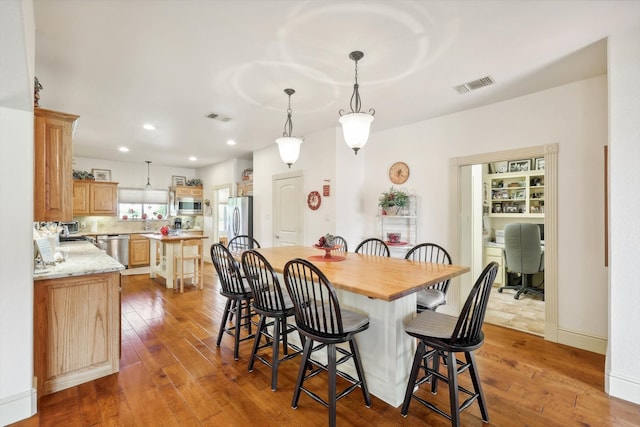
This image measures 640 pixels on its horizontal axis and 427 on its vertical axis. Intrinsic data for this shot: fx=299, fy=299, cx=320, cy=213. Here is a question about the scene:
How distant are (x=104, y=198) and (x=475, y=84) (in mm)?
7490

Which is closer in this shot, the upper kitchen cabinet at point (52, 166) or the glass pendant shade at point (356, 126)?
the upper kitchen cabinet at point (52, 166)

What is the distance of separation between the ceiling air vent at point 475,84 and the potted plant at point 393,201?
150cm

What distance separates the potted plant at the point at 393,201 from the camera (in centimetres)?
413

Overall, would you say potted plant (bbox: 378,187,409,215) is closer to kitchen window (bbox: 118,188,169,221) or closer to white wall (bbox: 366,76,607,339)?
white wall (bbox: 366,76,607,339)

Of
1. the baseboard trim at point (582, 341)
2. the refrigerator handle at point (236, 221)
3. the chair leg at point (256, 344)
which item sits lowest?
the baseboard trim at point (582, 341)

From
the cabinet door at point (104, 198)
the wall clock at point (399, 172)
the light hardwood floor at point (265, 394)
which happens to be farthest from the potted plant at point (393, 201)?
the cabinet door at point (104, 198)

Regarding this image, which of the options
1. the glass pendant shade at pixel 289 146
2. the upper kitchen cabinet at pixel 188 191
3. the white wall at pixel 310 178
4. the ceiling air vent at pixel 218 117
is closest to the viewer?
the glass pendant shade at pixel 289 146

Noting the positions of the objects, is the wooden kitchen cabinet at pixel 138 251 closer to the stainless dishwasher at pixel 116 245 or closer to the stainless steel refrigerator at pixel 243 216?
the stainless dishwasher at pixel 116 245

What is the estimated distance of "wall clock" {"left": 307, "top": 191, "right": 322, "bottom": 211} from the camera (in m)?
4.68

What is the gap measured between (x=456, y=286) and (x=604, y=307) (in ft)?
4.52

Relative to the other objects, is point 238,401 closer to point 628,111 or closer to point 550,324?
point 550,324

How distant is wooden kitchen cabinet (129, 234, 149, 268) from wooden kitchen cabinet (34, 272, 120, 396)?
491 centimetres

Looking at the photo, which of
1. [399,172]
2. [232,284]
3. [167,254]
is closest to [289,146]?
[232,284]

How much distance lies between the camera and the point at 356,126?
238cm
